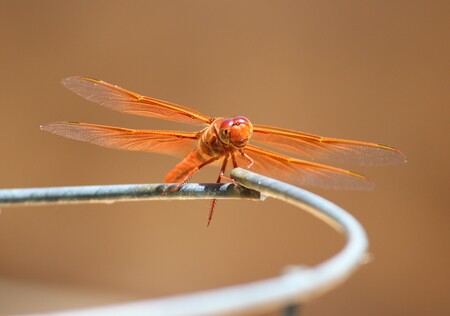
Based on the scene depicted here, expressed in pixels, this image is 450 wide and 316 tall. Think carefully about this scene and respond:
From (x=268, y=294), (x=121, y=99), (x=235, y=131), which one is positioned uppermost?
(x=121, y=99)

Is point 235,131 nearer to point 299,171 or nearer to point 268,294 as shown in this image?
point 299,171

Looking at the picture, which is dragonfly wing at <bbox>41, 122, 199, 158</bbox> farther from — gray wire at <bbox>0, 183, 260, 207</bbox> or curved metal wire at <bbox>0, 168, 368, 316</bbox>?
curved metal wire at <bbox>0, 168, 368, 316</bbox>

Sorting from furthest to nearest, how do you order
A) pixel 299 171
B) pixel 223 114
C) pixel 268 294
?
pixel 223 114, pixel 299 171, pixel 268 294

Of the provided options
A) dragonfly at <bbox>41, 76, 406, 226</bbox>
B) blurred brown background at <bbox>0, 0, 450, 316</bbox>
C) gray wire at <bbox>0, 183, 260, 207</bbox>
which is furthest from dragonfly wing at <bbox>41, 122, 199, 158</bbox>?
blurred brown background at <bbox>0, 0, 450, 316</bbox>

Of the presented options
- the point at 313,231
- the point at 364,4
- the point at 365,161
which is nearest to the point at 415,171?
the point at 313,231

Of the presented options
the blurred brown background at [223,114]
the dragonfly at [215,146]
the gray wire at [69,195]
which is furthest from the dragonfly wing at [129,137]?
the blurred brown background at [223,114]

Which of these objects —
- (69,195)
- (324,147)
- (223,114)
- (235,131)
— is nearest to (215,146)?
(235,131)

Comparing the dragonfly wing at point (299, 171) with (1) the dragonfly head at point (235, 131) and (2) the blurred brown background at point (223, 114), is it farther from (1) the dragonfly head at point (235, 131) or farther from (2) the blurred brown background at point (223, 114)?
(2) the blurred brown background at point (223, 114)
